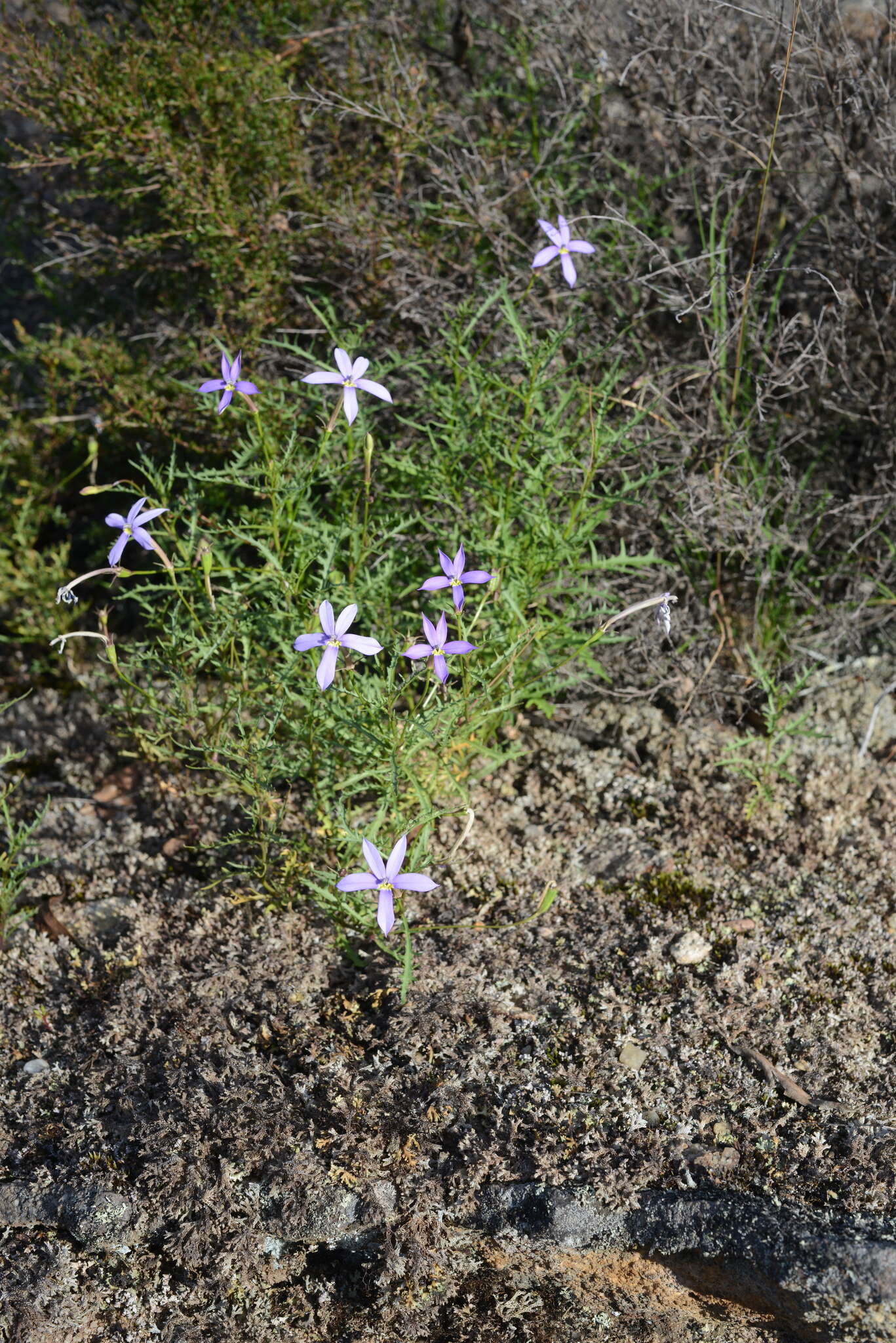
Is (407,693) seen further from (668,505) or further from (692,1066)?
(692,1066)

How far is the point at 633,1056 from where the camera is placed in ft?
8.41

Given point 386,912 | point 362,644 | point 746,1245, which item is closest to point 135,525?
point 362,644

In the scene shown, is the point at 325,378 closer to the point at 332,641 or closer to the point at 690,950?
the point at 332,641

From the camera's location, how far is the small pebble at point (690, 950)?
2771 millimetres

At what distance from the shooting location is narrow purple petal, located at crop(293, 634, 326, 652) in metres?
2.19

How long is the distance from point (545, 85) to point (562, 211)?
0.60 meters

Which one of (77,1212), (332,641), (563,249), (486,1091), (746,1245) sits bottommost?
(77,1212)

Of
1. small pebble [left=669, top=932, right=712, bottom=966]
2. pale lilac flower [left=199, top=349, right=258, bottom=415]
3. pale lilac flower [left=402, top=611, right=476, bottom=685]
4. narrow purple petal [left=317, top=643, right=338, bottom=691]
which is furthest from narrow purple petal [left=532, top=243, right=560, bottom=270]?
small pebble [left=669, top=932, right=712, bottom=966]

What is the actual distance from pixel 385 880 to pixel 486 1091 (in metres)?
0.67

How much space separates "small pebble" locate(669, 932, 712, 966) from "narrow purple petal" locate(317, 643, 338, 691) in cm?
125

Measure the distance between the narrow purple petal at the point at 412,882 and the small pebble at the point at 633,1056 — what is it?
76cm

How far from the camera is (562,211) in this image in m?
3.73

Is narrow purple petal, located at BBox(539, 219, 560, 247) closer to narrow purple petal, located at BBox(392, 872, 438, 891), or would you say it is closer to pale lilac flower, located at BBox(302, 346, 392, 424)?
pale lilac flower, located at BBox(302, 346, 392, 424)

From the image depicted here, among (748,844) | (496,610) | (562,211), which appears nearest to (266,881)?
(496,610)
